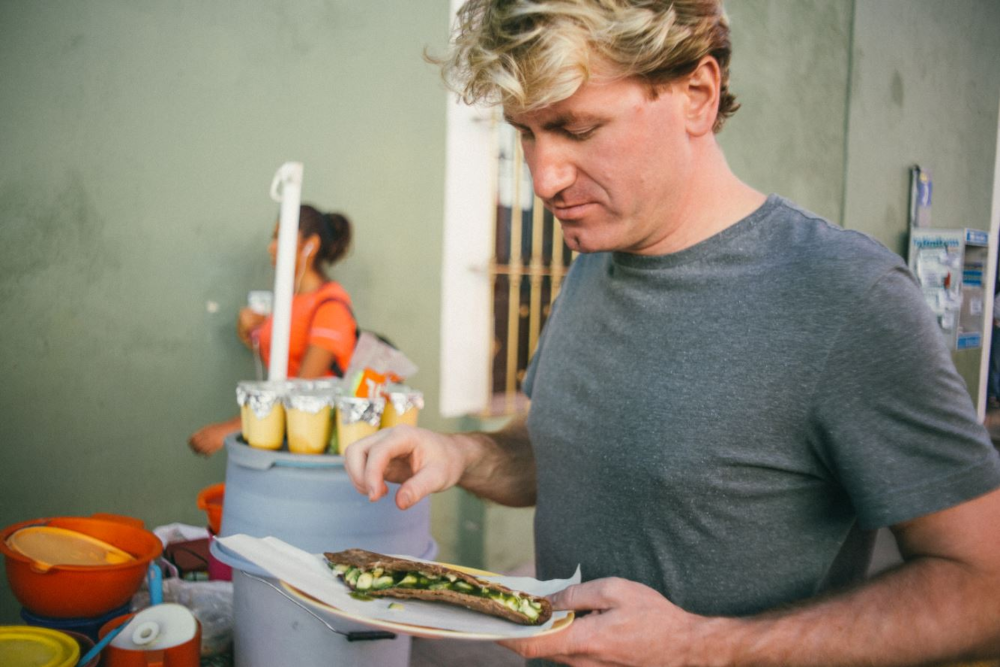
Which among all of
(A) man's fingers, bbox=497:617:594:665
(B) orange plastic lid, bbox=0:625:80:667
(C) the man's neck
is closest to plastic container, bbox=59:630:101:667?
(B) orange plastic lid, bbox=0:625:80:667

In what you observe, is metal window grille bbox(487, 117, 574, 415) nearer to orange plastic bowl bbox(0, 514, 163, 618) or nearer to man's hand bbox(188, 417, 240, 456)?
man's hand bbox(188, 417, 240, 456)

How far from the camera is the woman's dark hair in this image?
11.1 feet

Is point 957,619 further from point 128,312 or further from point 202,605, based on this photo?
point 128,312

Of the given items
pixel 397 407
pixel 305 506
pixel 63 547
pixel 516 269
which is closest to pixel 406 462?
pixel 305 506

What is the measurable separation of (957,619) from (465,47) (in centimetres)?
119

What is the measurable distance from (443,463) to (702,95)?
88 cm

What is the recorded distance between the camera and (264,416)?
1.72 m

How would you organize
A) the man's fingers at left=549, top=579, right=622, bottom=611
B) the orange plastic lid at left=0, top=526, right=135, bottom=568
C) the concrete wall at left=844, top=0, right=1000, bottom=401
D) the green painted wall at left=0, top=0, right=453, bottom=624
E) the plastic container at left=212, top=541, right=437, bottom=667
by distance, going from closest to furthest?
1. the man's fingers at left=549, top=579, right=622, bottom=611
2. the plastic container at left=212, top=541, right=437, bottom=667
3. the orange plastic lid at left=0, top=526, right=135, bottom=568
4. the green painted wall at left=0, top=0, right=453, bottom=624
5. the concrete wall at left=844, top=0, right=1000, bottom=401

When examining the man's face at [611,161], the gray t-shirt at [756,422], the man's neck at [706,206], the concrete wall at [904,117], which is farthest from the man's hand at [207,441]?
the concrete wall at [904,117]

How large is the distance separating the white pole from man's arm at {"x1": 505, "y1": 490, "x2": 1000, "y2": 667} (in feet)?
3.57

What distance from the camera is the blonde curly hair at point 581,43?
3.84 feet

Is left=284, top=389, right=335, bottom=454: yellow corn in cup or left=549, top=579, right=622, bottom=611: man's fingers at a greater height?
left=284, top=389, right=335, bottom=454: yellow corn in cup

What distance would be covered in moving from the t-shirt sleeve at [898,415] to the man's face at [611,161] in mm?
395

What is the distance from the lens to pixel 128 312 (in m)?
3.11
